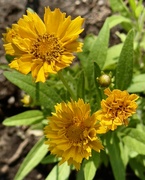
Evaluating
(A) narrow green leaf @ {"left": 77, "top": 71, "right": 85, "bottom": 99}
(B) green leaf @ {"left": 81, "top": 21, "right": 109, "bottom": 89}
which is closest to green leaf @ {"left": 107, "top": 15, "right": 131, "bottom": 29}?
(B) green leaf @ {"left": 81, "top": 21, "right": 109, "bottom": 89}

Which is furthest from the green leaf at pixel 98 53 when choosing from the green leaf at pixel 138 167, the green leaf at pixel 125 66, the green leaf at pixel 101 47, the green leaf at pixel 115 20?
the green leaf at pixel 138 167

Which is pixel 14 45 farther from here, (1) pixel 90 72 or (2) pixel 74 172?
(2) pixel 74 172

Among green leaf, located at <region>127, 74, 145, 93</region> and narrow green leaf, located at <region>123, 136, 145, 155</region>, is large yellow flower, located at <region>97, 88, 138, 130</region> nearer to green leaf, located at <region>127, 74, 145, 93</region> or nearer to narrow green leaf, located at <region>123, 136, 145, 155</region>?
narrow green leaf, located at <region>123, 136, 145, 155</region>

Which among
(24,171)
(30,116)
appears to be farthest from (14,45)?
(24,171)

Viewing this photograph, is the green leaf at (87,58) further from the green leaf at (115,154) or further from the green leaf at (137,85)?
the green leaf at (115,154)

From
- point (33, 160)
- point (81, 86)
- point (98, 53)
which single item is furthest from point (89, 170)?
point (98, 53)
